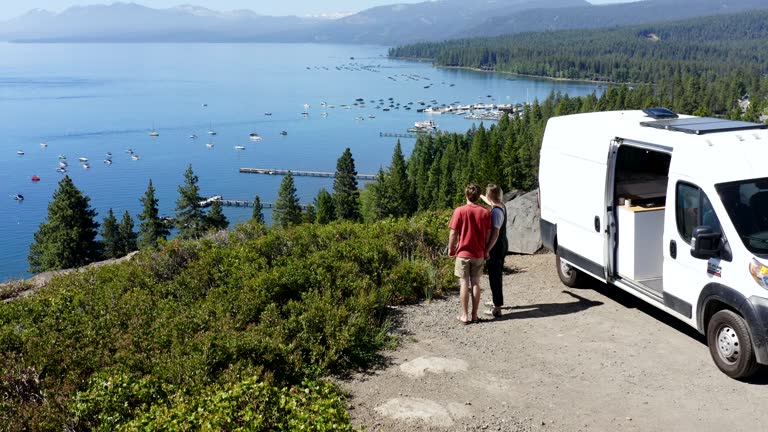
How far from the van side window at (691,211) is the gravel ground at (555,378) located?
1.44 meters

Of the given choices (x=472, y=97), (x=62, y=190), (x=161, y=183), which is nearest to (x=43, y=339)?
(x=62, y=190)

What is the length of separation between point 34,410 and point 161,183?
8285 cm

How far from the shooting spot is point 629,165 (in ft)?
29.0

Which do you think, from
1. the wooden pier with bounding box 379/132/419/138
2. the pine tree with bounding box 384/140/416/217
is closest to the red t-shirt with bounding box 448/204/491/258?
the pine tree with bounding box 384/140/416/217

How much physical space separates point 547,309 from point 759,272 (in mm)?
3339

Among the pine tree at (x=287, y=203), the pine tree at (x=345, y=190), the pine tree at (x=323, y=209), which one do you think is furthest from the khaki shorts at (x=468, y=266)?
the pine tree at (x=345, y=190)

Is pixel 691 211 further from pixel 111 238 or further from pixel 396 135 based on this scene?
pixel 396 135

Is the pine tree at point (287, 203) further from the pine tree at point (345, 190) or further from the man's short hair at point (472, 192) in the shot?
the man's short hair at point (472, 192)

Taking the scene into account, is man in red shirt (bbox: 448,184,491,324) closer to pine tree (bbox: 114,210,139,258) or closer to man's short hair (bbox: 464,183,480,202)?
man's short hair (bbox: 464,183,480,202)

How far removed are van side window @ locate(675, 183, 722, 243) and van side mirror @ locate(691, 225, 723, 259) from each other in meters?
0.11

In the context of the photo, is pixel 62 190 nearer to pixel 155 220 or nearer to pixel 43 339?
pixel 155 220

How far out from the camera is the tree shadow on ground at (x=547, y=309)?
883 cm

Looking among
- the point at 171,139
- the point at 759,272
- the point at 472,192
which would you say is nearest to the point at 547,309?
the point at 472,192

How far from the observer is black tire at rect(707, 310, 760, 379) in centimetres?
631
